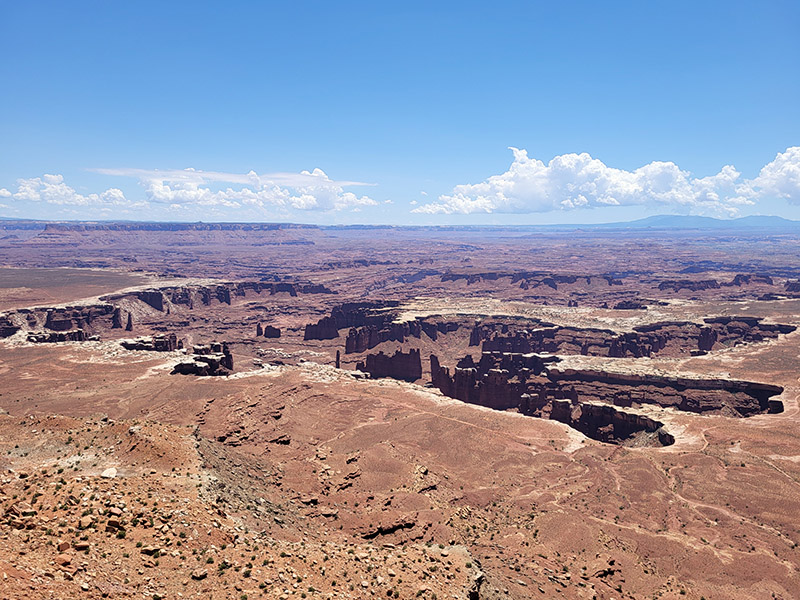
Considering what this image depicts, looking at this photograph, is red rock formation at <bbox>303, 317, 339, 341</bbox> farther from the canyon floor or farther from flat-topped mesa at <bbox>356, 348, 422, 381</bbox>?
flat-topped mesa at <bbox>356, 348, 422, 381</bbox>

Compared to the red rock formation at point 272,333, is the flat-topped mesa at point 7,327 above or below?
above

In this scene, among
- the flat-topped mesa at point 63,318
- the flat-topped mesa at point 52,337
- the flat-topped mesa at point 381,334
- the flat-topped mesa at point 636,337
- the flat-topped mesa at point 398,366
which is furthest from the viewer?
the flat-topped mesa at point 381,334

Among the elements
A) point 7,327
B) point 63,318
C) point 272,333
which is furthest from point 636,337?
point 63,318

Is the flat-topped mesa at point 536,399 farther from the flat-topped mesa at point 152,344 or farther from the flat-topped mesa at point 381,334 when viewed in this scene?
the flat-topped mesa at point 152,344

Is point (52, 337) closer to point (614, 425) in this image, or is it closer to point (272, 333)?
point (272, 333)

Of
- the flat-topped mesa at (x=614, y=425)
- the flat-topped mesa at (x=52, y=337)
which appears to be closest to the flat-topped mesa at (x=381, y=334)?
the flat-topped mesa at (x=52, y=337)

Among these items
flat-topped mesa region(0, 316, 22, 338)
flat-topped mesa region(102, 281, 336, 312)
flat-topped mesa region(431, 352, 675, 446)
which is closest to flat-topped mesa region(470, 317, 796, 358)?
flat-topped mesa region(431, 352, 675, 446)
